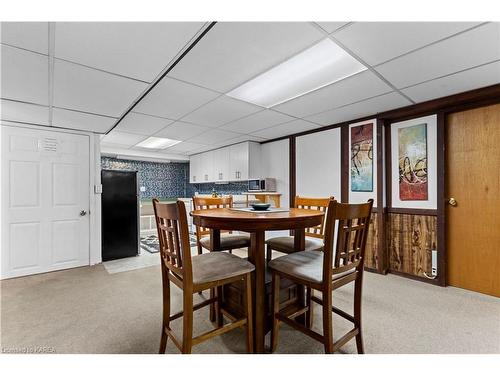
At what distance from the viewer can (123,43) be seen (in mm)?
1738

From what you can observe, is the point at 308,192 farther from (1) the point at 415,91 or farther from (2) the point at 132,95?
(2) the point at 132,95

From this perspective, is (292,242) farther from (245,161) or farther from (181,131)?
(245,161)

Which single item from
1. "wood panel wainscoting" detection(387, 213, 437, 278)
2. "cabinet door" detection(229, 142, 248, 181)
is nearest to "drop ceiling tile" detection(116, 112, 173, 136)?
"cabinet door" detection(229, 142, 248, 181)

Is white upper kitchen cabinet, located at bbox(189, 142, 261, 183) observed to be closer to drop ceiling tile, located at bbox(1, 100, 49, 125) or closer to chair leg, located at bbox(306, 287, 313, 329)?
drop ceiling tile, located at bbox(1, 100, 49, 125)

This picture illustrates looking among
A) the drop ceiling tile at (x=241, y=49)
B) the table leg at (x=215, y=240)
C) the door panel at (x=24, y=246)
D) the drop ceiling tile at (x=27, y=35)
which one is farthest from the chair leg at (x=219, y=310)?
the door panel at (x=24, y=246)

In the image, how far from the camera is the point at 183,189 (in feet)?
27.2

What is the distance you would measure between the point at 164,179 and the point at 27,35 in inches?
253

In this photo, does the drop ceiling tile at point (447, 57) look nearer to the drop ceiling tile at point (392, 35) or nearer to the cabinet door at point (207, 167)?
the drop ceiling tile at point (392, 35)

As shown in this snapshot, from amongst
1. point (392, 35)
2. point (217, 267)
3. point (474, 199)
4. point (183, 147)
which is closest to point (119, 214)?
point (183, 147)

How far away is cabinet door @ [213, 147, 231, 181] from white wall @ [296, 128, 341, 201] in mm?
1893
